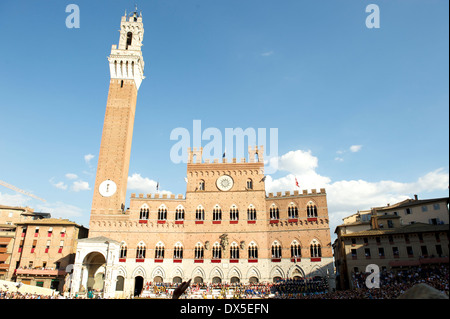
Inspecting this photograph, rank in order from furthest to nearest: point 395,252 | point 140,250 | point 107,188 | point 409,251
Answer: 1. point 107,188
2. point 140,250
3. point 395,252
4. point 409,251

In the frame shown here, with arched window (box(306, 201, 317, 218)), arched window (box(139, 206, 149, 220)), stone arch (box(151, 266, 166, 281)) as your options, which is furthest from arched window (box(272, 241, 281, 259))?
arched window (box(139, 206, 149, 220))

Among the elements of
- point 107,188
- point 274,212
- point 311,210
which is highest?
point 107,188

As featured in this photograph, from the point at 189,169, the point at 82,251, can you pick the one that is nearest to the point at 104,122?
the point at 189,169

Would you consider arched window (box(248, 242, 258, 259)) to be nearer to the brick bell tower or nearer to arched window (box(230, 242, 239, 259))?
arched window (box(230, 242, 239, 259))

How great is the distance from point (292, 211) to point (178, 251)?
1794 cm

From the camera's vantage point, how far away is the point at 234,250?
1726 inches

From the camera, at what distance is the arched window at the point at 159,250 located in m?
44.0

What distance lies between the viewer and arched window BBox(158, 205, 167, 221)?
45.9 m

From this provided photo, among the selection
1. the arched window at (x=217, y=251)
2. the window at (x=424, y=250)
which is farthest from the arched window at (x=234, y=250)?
the window at (x=424, y=250)

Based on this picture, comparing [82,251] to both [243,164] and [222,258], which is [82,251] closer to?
[222,258]

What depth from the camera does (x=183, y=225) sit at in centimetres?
4528

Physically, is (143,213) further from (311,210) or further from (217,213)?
(311,210)

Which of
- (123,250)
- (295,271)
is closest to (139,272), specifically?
(123,250)

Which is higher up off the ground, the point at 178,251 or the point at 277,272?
the point at 178,251
